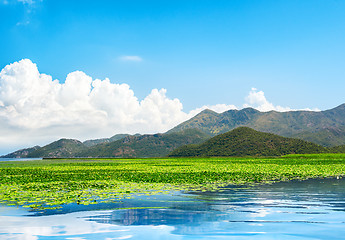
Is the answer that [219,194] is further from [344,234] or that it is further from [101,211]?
[344,234]

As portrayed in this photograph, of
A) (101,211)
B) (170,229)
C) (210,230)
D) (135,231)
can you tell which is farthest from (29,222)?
(210,230)

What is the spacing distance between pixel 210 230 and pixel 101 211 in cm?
724

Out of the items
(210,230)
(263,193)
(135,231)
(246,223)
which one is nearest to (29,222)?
(135,231)

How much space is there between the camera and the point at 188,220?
15719 millimetres

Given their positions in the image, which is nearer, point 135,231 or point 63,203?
point 135,231

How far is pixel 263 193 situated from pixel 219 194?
3.66m

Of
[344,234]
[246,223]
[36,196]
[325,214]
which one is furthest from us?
[36,196]

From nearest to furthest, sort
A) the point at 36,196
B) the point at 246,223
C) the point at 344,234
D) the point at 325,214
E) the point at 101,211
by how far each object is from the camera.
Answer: the point at 344,234, the point at 246,223, the point at 325,214, the point at 101,211, the point at 36,196

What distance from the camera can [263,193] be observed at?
83.4 feet

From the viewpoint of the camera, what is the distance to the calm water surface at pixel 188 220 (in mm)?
13234

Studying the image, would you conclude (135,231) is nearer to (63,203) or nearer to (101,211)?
(101,211)

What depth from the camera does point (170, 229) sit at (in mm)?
13922

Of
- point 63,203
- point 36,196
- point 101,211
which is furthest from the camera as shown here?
point 36,196

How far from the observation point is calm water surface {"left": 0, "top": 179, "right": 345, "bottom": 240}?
521 inches
